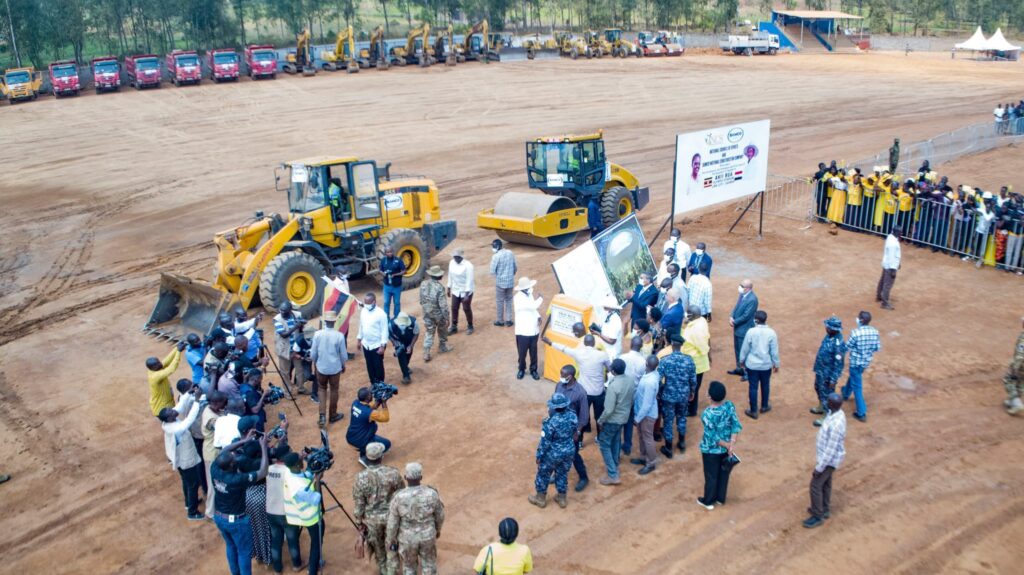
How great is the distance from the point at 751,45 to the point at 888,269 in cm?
4471

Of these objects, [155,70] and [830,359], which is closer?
[830,359]

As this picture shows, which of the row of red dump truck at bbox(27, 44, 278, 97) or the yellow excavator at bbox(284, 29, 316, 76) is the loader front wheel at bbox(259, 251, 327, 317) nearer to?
the row of red dump truck at bbox(27, 44, 278, 97)

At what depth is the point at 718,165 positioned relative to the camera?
56.5 feet

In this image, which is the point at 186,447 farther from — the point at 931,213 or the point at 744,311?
the point at 931,213

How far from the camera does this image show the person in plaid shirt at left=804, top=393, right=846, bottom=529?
7871 millimetres

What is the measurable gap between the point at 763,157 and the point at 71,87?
33832 millimetres

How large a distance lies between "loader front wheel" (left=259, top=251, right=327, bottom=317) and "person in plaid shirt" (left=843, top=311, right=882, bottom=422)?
8.97 metres

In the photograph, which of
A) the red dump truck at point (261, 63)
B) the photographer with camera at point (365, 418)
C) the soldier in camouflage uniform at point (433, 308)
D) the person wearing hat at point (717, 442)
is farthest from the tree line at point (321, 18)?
the person wearing hat at point (717, 442)

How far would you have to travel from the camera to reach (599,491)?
899cm

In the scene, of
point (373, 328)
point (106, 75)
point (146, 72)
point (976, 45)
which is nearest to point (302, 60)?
point (146, 72)

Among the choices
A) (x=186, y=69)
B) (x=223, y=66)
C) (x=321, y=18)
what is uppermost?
(x=321, y=18)

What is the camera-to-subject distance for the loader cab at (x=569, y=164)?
18922mm

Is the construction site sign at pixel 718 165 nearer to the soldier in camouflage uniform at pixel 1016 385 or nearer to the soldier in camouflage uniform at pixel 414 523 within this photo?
the soldier in camouflage uniform at pixel 1016 385

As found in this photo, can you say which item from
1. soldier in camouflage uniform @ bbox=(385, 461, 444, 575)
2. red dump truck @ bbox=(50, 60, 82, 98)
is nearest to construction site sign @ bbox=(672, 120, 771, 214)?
soldier in camouflage uniform @ bbox=(385, 461, 444, 575)
